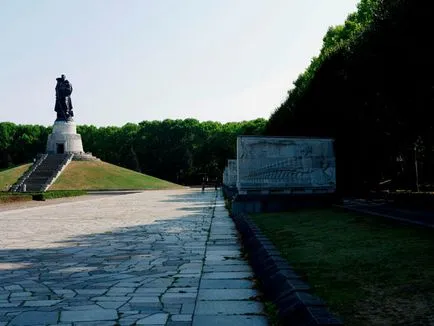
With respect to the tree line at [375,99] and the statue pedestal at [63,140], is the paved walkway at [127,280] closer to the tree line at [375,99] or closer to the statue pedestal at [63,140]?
Result: the tree line at [375,99]

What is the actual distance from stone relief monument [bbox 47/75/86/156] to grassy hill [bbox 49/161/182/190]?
3820 mm

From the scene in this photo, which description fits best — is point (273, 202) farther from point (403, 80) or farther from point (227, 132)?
point (227, 132)

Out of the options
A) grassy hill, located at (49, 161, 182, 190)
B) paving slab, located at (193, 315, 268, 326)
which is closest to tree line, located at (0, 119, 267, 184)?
grassy hill, located at (49, 161, 182, 190)

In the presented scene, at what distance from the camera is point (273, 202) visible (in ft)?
59.7

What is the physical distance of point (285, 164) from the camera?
742 inches

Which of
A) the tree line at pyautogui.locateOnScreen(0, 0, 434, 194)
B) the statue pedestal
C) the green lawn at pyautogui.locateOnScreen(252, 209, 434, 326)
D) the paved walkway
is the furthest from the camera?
the statue pedestal

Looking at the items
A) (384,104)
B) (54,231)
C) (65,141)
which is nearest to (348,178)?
(384,104)

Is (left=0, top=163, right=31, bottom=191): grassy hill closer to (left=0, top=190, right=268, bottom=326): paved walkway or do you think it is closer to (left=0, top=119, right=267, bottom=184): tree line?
(left=0, top=119, right=267, bottom=184): tree line

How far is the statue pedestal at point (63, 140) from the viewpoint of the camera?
2670 inches

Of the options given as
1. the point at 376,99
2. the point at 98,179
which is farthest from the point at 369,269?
the point at 98,179

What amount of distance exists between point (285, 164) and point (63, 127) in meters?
55.9

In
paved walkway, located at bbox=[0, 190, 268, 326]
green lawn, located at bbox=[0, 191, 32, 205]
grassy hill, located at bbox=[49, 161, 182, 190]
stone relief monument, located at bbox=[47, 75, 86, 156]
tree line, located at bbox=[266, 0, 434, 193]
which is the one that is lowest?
paved walkway, located at bbox=[0, 190, 268, 326]

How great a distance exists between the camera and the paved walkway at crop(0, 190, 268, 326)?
496 cm

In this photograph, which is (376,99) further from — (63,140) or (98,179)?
(63,140)
